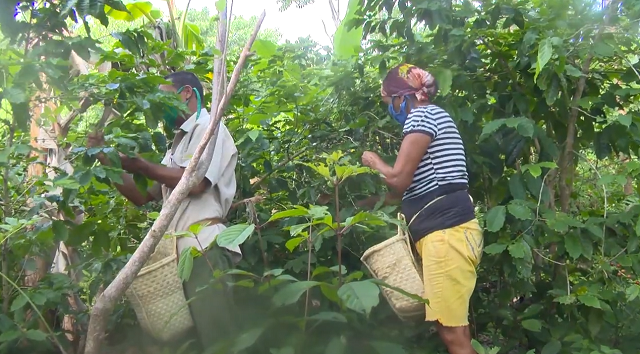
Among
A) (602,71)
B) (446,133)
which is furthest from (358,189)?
(602,71)

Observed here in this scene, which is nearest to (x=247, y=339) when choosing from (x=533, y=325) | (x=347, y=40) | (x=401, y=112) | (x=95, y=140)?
(x=95, y=140)

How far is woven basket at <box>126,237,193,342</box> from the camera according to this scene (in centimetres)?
241

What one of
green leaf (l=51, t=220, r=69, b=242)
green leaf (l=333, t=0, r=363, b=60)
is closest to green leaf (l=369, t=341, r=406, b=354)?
green leaf (l=51, t=220, r=69, b=242)

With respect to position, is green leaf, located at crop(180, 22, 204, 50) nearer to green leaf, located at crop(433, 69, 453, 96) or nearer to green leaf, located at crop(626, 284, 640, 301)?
green leaf, located at crop(433, 69, 453, 96)

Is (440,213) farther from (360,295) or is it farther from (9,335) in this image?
(9,335)

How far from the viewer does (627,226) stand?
2854 millimetres

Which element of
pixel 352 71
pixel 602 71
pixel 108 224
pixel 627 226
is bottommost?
pixel 627 226

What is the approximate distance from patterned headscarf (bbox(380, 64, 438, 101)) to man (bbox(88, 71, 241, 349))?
77cm

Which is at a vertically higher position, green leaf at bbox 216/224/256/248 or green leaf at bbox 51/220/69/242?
green leaf at bbox 51/220/69/242

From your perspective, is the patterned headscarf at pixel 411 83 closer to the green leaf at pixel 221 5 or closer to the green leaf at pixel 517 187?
the green leaf at pixel 517 187

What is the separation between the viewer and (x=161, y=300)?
2.43 m

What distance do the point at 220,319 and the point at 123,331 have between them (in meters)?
0.63

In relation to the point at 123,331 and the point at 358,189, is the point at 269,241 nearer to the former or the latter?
the point at 358,189

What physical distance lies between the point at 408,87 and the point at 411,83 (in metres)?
0.02
